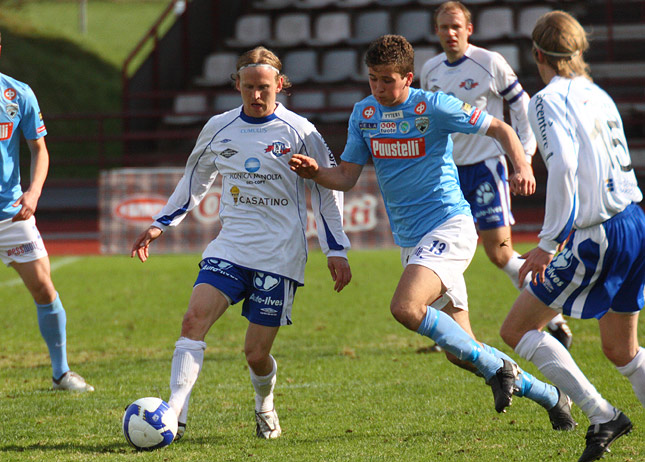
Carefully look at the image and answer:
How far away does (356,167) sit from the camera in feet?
15.6

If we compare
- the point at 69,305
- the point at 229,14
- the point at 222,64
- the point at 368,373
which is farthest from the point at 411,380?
the point at 229,14

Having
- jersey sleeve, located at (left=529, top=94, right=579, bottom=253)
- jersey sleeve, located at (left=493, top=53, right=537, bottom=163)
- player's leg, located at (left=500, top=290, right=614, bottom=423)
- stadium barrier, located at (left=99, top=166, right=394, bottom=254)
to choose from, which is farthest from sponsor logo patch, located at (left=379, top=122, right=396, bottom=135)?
stadium barrier, located at (left=99, top=166, right=394, bottom=254)

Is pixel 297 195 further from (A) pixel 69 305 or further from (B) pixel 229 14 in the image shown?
(B) pixel 229 14

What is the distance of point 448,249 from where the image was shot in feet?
15.0

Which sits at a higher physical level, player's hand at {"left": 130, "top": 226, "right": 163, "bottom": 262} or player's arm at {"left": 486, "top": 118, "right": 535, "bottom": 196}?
player's arm at {"left": 486, "top": 118, "right": 535, "bottom": 196}

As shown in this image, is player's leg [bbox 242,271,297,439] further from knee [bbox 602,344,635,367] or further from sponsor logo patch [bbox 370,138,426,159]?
knee [bbox 602,344,635,367]

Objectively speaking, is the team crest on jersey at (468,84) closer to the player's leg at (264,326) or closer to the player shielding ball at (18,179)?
the player's leg at (264,326)

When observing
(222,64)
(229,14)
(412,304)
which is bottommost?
(412,304)

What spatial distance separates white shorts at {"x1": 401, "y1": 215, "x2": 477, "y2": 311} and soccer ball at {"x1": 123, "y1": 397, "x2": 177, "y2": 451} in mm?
1470

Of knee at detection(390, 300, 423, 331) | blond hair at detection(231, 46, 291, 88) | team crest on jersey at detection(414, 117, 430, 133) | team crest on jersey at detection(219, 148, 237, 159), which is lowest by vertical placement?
knee at detection(390, 300, 423, 331)

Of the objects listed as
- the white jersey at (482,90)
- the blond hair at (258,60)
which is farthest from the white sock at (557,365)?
the white jersey at (482,90)

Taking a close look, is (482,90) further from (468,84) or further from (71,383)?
(71,383)

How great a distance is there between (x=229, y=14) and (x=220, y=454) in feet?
65.5

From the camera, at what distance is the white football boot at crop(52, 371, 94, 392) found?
5.79 meters
